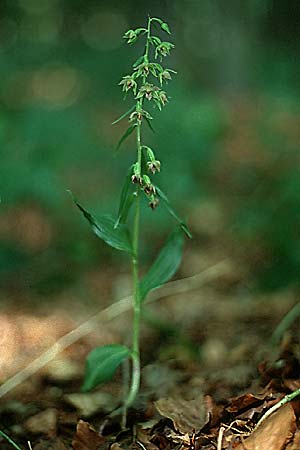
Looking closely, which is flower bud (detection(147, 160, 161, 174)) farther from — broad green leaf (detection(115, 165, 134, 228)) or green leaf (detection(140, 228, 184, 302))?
green leaf (detection(140, 228, 184, 302))

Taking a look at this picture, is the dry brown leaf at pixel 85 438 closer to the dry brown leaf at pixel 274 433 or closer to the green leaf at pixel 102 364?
the green leaf at pixel 102 364

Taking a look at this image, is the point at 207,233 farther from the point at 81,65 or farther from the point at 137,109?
the point at 81,65

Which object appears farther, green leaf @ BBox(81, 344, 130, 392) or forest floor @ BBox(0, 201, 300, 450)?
green leaf @ BBox(81, 344, 130, 392)

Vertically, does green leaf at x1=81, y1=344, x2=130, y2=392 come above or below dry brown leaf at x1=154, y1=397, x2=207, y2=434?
above

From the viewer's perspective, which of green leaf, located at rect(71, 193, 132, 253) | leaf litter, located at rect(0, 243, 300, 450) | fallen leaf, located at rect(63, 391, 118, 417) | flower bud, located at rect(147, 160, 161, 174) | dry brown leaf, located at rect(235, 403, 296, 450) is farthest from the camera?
fallen leaf, located at rect(63, 391, 118, 417)

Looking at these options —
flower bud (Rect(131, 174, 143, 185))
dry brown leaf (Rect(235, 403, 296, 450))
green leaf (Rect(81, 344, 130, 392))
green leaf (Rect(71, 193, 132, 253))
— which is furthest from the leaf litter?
flower bud (Rect(131, 174, 143, 185))

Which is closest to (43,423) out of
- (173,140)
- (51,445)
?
(51,445)

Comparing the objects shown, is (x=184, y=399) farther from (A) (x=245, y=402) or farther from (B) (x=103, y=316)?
(B) (x=103, y=316)
